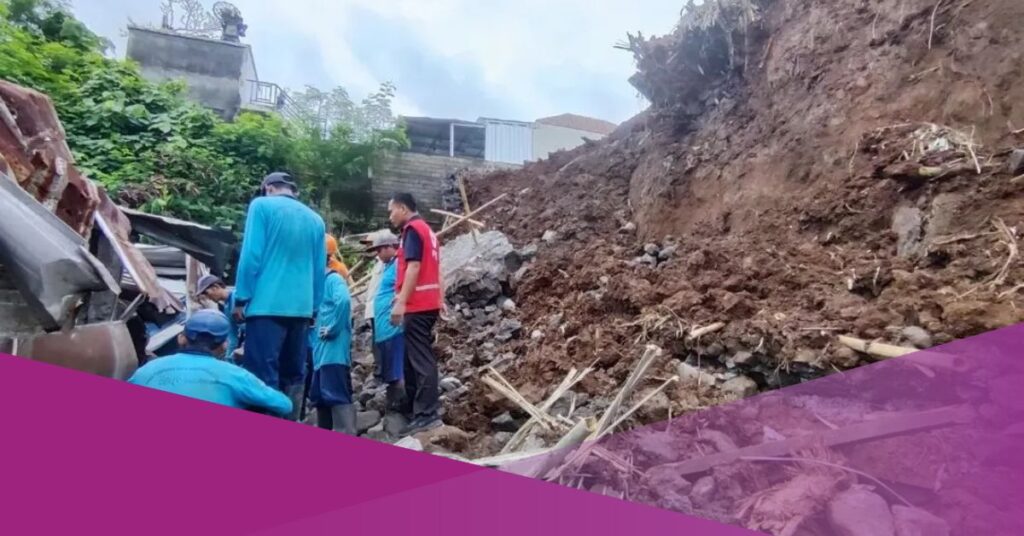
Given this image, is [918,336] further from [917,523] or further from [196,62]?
[196,62]

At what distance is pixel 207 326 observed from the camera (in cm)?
242

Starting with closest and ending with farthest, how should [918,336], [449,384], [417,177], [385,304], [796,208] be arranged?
[918,336] < [385,304] < [449,384] < [796,208] < [417,177]

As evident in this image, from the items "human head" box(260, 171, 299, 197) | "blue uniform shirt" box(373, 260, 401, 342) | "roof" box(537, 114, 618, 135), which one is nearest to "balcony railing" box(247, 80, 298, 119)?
"human head" box(260, 171, 299, 197)

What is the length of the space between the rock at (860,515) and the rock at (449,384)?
282 centimetres

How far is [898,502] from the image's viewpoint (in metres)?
2.06

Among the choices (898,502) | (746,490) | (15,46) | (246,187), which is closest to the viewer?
(898,502)

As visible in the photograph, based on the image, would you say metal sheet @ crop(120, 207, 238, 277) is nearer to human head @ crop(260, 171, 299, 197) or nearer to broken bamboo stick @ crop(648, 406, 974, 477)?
human head @ crop(260, 171, 299, 197)

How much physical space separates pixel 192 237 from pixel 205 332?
160 centimetres

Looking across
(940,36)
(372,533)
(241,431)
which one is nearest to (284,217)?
(241,431)

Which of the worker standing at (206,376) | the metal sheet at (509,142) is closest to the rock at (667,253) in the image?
the worker standing at (206,376)

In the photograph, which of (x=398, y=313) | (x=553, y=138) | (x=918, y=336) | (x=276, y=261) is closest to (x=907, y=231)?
(x=918, y=336)

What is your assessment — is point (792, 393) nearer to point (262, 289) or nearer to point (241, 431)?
point (241, 431)

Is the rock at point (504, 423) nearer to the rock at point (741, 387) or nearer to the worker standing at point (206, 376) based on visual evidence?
the rock at point (741, 387)

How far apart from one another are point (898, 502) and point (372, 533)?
1.47 metres
